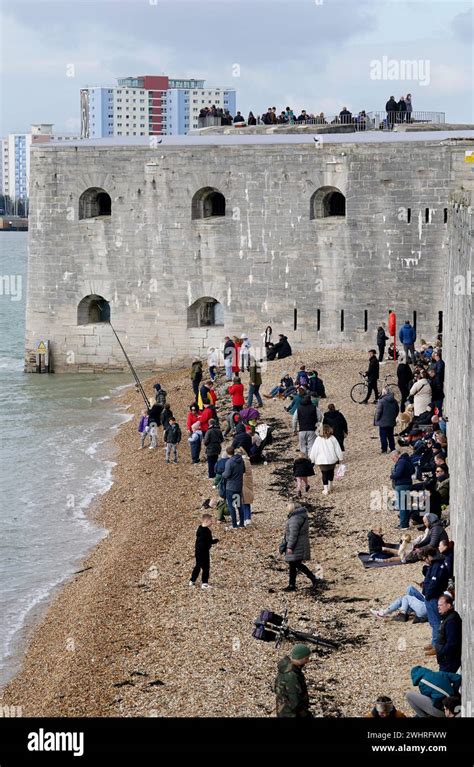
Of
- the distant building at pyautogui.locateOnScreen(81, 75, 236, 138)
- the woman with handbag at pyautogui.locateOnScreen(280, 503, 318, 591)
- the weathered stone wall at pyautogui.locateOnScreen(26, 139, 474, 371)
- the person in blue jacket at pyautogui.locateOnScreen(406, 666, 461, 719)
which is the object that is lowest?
the person in blue jacket at pyautogui.locateOnScreen(406, 666, 461, 719)

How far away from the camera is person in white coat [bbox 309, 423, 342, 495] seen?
2234 cm

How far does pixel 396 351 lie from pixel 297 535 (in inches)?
691

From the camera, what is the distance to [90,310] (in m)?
40.3

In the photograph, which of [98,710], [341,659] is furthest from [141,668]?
[341,659]

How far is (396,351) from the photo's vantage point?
34.7m

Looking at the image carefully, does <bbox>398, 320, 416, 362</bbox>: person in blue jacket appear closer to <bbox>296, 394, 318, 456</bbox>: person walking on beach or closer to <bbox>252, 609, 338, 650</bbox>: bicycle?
<bbox>296, 394, 318, 456</bbox>: person walking on beach

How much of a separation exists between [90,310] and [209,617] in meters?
23.8

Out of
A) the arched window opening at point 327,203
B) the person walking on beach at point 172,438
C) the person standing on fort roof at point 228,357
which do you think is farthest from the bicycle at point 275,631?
the arched window opening at point 327,203

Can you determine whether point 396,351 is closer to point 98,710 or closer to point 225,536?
point 225,536

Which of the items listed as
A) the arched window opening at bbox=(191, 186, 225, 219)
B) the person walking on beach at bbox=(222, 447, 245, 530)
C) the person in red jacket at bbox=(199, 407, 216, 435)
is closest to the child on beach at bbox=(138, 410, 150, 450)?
the person in red jacket at bbox=(199, 407, 216, 435)

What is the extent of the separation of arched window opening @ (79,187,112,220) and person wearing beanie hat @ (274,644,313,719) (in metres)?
28.5

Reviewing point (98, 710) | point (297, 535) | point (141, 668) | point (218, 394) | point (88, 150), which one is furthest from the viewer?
point (88, 150)

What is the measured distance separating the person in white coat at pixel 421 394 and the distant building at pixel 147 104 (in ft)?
479

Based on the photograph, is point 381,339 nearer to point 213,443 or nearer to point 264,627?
point 213,443
